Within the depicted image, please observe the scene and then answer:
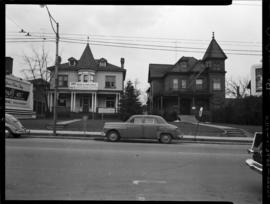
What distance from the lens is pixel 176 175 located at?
17.7ft

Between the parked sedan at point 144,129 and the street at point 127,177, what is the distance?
4.52m

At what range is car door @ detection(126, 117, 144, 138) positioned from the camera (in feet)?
40.8

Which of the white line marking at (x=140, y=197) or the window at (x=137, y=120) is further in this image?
the window at (x=137, y=120)

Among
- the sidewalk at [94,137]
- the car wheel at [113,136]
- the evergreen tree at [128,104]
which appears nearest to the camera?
the car wheel at [113,136]

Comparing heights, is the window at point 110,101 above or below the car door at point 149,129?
above

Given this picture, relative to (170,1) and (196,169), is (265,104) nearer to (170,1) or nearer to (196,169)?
(170,1)

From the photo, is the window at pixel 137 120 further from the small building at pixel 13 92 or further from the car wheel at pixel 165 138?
the small building at pixel 13 92

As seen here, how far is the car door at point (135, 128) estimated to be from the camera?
12.4m

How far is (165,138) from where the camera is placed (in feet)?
40.7

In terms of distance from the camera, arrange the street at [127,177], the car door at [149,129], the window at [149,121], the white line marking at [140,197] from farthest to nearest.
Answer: the car door at [149,129], the window at [149,121], the street at [127,177], the white line marking at [140,197]

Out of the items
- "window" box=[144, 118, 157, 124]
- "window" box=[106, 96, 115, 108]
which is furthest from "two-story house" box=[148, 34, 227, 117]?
"window" box=[106, 96, 115, 108]

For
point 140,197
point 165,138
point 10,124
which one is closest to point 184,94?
point 165,138

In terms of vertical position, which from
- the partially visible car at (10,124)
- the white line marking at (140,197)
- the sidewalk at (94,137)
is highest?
the partially visible car at (10,124)

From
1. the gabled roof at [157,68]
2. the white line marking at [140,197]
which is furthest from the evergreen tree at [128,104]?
the white line marking at [140,197]
